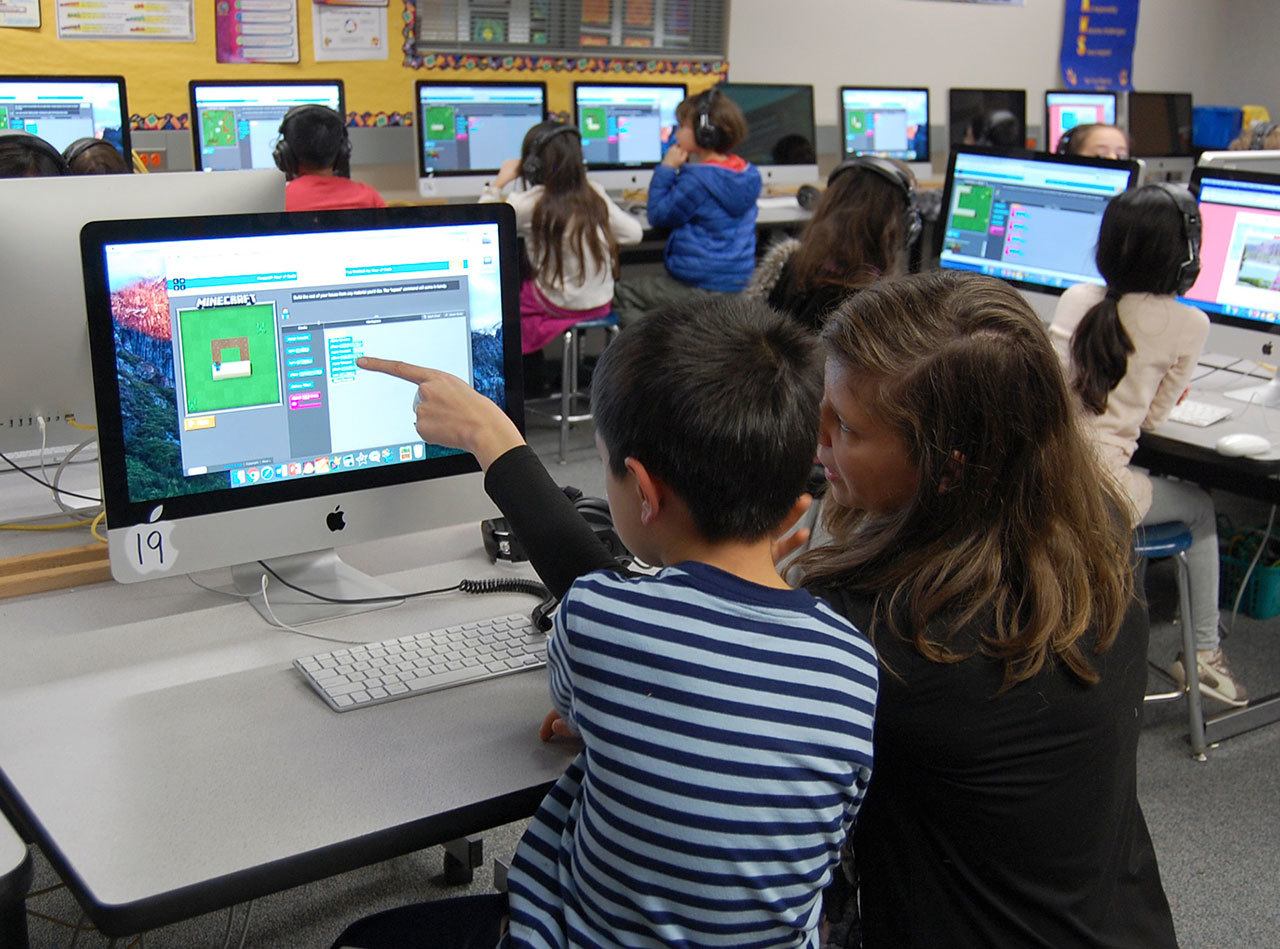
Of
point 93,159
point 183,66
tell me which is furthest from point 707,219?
point 93,159

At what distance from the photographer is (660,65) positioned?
241 inches

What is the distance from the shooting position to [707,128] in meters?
4.81

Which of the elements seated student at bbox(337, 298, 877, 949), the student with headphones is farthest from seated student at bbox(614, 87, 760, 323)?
seated student at bbox(337, 298, 877, 949)

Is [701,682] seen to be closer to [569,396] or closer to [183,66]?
[569,396]

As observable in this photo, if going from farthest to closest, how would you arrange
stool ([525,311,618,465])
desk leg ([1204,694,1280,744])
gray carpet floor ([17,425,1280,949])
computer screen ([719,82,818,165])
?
computer screen ([719,82,818,165]) → stool ([525,311,618,465]) → desk leg ([1204,694,1280,744]) → gray carpet floor ([17,425,1280,949])

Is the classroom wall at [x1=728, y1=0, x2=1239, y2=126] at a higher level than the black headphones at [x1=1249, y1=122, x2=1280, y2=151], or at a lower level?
higher

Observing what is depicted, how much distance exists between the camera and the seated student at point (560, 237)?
4238mm

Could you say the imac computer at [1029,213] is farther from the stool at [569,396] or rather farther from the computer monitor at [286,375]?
the computer monitor at [286,375]

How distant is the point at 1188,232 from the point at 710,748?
1858mm

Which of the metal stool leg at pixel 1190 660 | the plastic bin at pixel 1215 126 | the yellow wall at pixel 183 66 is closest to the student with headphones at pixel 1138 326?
the metal stool leg at pixel 1190 660

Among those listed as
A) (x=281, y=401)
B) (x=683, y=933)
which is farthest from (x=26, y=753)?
(x=683, y=933)

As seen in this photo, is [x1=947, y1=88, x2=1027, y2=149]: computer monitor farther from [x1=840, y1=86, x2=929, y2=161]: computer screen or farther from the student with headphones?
the student with headphones

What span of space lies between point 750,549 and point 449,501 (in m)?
0.65

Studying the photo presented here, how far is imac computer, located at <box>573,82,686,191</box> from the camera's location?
5.44 metres
